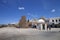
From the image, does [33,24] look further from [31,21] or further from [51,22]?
[51,22]

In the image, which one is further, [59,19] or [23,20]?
[59,19]

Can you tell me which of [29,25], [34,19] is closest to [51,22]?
[34,19]

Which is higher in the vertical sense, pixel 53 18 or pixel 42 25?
pixel 53 18

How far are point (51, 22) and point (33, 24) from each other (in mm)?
7095

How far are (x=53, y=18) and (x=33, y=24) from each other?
775cm

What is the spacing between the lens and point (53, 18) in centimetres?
3931

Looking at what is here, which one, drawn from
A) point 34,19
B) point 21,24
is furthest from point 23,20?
point 34,19

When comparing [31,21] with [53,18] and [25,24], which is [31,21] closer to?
[25,24]

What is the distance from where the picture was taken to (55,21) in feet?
128

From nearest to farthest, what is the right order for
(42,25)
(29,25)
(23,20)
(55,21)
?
1. (42,25)
2. (23,20)
3. (29,25)
4. (55,21)

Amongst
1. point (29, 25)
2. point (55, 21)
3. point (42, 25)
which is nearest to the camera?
point (42, 25)

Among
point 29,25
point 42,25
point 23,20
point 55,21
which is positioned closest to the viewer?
point 42,25

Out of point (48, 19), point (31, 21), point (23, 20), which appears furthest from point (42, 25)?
point (48, 19)

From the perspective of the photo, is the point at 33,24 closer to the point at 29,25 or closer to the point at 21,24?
the point at 29,25
